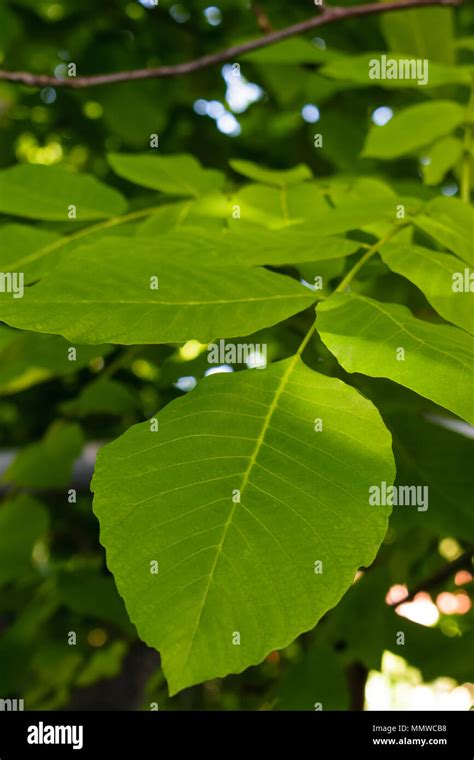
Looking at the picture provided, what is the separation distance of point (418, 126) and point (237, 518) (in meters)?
0.60

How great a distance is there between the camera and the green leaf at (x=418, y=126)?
32.5 inches

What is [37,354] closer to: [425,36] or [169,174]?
[169,174]

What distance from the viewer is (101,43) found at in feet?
4.54

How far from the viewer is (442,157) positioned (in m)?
0.87

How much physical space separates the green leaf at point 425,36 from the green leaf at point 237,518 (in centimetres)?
76

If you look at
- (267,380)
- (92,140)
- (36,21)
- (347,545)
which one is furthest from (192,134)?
(347,545)

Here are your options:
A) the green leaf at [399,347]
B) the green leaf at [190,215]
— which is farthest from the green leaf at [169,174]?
the green leaf at [399,347]

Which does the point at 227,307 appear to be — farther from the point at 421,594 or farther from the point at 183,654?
the point at 421,594

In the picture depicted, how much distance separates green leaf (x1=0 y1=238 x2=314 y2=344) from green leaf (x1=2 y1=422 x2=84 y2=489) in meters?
0.62

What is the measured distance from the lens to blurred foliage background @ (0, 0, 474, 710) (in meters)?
0.90

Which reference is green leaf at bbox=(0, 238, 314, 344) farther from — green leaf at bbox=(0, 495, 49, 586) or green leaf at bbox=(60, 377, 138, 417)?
green leaf at bbox=(0, 495, 49, 586)

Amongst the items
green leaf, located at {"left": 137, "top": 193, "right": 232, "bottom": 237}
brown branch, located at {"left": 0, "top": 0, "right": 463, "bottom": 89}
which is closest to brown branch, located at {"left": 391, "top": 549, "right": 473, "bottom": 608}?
green leaf, located at {"left": 137, "top": 193, "right": 232, "bottom": 237}

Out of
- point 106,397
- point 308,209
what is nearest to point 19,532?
point 106,397

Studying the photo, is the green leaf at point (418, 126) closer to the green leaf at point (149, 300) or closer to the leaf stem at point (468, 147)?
the leaf stem at point (468, 147)
